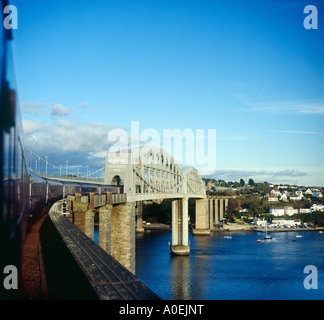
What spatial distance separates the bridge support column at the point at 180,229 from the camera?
31312 millimetres

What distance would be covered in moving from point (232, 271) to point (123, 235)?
9908 millimetres

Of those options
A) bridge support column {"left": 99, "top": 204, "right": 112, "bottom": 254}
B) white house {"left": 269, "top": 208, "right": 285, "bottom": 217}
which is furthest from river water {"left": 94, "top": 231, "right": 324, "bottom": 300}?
white house {"left": 269, "top": 208, "right": 285, "bottom": 217}

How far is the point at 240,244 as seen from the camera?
38.8 metres

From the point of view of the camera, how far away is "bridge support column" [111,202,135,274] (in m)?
17.6

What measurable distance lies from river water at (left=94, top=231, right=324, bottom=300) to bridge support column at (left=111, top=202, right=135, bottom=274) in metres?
2.64

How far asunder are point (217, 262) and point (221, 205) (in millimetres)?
39712

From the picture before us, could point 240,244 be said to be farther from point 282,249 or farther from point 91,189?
point 91,189

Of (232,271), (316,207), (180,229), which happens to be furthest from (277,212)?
(232,271)

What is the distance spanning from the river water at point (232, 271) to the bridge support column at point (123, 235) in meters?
2.64

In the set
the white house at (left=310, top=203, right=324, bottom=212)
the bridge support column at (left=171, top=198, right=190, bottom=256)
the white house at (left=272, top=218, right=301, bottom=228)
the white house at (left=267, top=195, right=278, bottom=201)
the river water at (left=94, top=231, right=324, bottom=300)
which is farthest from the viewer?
the white house at (left=267, top=195, right=278, bottom=201)

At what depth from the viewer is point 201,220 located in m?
49.8

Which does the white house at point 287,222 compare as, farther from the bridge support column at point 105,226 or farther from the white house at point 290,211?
the bridge support column at point 105,226

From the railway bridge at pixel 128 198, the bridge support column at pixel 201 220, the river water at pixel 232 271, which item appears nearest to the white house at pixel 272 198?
the bridge support column at pixel 201 220

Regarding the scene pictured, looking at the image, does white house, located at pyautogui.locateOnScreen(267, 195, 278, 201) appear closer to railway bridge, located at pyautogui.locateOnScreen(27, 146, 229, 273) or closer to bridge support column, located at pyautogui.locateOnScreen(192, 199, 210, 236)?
bridge support column, located at pyautogui.locateOnScreen(192, 199, 210, 236)
